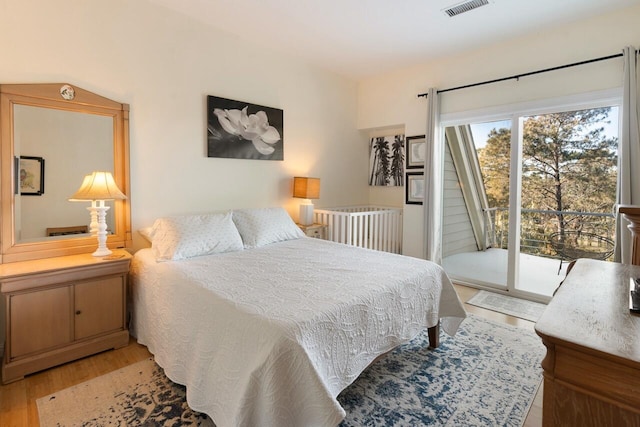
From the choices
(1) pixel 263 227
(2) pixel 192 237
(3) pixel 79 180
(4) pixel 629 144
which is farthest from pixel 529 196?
(3) pixel 79 180

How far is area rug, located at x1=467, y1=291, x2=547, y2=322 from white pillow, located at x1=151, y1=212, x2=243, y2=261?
254 cm

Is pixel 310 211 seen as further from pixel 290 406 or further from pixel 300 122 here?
pixel 290 406

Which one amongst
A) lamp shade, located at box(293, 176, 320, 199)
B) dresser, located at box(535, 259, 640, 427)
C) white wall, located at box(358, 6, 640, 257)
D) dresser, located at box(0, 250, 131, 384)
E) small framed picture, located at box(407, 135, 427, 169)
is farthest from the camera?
small framed picture, located at box(407, 135, 427, 169)

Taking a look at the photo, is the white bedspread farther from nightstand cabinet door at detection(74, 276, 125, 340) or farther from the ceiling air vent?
the ceiling air vent

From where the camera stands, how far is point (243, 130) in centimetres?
353

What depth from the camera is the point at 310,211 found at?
3947 millimetres

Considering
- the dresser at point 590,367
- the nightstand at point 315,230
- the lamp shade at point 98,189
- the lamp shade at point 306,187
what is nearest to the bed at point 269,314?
the lamp shade at point 98,189

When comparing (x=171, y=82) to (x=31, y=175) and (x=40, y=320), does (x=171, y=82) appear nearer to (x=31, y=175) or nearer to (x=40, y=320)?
(x=31, y=175)

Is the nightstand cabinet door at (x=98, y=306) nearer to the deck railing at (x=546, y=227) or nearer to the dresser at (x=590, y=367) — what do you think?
the dresser at (x=590, y=367)

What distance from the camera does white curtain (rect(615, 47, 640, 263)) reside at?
8.82 feet

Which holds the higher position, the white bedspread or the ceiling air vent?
the ceiling air vent

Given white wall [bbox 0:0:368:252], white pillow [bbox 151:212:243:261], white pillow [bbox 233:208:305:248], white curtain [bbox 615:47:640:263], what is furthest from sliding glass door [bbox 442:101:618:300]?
white pillow [bbox 151:212:243:261]

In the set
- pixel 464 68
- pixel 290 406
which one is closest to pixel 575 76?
pixel 464 68

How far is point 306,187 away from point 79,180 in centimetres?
217
